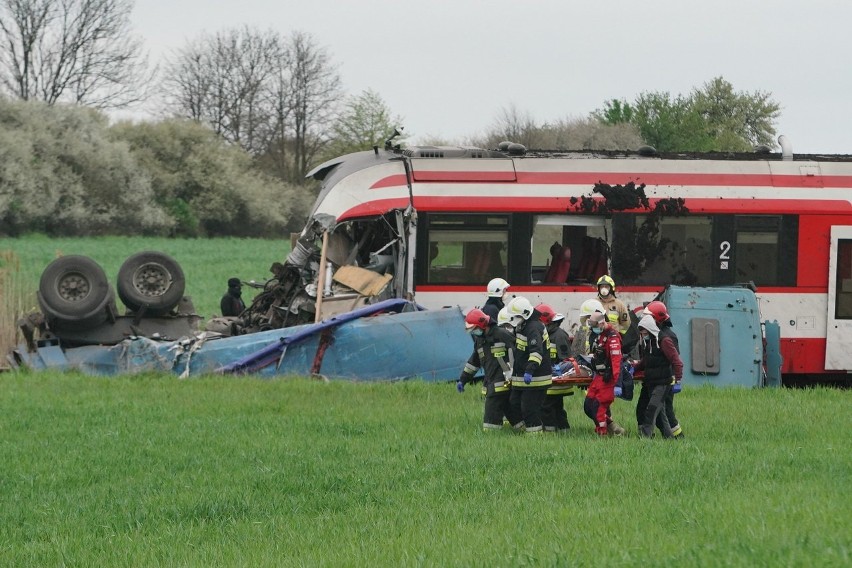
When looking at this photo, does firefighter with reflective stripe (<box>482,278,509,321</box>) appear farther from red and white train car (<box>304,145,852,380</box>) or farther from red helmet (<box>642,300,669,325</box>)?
red and white train car (<box>304,145,852,380</box>)

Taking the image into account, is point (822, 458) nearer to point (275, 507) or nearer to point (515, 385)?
point (515, 385)

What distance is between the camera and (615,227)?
1856cm

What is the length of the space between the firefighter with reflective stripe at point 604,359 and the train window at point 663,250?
5.88 m

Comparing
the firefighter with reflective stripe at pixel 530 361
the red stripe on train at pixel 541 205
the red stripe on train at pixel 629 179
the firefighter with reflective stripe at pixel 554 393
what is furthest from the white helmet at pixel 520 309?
the red stripe on train at pixel 629 179

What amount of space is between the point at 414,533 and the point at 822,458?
4.23 metres

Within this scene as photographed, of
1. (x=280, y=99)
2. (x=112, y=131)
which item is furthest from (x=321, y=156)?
(x=112, y=131)

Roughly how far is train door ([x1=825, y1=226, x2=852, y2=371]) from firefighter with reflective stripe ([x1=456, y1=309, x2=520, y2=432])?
22.6 feet

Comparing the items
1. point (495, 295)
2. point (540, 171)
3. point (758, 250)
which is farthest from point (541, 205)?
point (495, 295)

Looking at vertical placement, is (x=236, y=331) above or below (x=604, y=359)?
below

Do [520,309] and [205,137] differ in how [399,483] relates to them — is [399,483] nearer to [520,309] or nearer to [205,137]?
[520,309]

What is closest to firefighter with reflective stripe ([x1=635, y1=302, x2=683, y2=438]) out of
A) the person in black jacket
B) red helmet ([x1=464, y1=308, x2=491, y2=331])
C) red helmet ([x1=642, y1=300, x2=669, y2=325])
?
red helmet ([x1=642, y1=300, x2=669, y2=325])

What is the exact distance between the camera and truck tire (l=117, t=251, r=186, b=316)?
19.4 meters

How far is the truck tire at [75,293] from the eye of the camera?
18578mm

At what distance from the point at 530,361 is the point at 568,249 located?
5.96m
